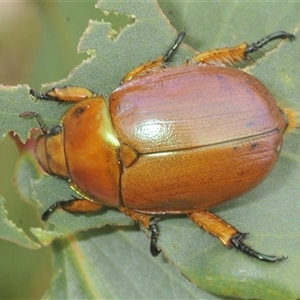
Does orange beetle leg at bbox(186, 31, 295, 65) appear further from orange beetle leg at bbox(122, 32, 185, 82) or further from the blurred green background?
the blurred green background

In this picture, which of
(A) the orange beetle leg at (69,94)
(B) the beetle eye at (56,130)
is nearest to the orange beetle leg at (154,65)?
(A) the orange beetle leg at (69,94)

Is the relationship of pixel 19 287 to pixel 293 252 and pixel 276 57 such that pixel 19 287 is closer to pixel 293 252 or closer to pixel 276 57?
pixel 293 252

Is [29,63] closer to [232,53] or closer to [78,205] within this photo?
[78,205]

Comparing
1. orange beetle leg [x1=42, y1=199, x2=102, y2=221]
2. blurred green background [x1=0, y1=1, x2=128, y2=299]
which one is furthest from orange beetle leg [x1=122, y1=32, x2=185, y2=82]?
orange beetle leg [x1=42, y1=199, x2=102, y2=221]

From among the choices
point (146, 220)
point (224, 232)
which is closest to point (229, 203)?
point (224, 232)

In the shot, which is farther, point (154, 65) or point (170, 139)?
point (154, 65)
